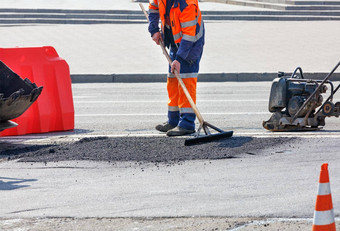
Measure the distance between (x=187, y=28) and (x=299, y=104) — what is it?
150 centimetres

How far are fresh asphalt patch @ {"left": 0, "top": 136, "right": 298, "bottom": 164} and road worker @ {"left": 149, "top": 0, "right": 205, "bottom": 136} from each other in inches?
19.6

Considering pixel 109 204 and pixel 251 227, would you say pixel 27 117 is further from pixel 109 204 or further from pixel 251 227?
pixel 251 227

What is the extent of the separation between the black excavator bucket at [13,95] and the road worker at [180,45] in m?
1.52

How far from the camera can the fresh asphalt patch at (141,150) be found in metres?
7.16

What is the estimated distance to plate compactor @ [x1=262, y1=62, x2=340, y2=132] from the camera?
8.19 m

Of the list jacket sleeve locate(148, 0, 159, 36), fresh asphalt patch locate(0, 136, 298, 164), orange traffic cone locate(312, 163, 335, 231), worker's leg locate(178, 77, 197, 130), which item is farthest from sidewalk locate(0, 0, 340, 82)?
orange traffic cone locate(312, 163, 335, 231)

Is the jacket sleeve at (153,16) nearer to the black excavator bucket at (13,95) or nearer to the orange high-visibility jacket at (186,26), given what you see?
the orange high-visibility jacket at (186,26)

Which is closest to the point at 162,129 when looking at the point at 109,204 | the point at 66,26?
the point at 109,204

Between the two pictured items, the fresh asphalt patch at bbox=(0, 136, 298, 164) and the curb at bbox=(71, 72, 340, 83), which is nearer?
the fresh asphalt patch at bbox=(0, 136, 298, 164)

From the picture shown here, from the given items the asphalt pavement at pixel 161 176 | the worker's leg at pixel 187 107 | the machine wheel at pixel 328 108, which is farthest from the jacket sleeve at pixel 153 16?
the machine wheel at pixel 328 108

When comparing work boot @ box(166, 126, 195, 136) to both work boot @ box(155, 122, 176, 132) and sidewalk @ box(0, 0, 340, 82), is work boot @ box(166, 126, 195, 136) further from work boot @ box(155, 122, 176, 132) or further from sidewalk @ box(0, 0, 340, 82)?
sidewalk @ box(0, 0, 340, 82)

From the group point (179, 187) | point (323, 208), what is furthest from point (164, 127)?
point (323, 208)

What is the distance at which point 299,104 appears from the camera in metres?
8.23

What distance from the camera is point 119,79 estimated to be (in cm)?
1426
